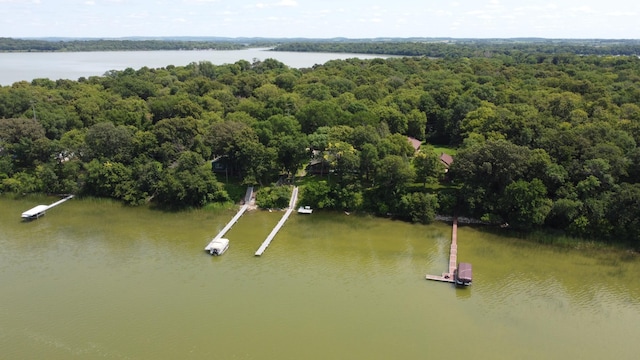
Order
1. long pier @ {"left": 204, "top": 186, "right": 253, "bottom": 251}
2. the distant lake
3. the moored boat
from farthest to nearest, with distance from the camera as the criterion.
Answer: the distant lake < long pier @ {"left": 204, "top": 186, "right": 253, "bottom": 251} < the moored boat

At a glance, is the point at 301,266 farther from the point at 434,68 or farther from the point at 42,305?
the point at 434,68

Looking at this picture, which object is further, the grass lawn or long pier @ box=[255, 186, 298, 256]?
the grass lawn

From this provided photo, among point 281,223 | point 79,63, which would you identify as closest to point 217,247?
point 281,223

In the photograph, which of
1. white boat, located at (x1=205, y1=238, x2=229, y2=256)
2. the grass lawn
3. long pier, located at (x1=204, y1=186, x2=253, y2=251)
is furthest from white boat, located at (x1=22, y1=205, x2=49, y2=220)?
the grass lawn

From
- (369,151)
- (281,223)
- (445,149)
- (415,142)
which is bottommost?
(281,223)

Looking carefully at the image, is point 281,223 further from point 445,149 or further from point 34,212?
point 445,149

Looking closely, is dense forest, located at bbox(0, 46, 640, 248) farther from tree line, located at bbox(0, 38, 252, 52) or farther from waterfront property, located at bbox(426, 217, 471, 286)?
tree line, located at bbox(0, 38, 252, 52)
